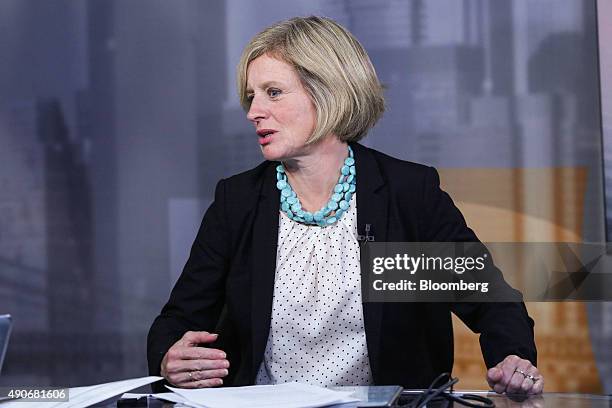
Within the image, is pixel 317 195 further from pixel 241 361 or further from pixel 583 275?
pixel 583 275

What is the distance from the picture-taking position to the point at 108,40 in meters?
3.43

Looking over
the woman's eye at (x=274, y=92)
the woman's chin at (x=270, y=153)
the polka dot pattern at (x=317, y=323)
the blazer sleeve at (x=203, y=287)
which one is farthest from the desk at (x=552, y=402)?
the woman's eye at (x=274, y=92)

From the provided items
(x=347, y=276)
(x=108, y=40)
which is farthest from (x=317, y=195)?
(x=108, y=40)

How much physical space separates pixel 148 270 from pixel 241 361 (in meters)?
1.45

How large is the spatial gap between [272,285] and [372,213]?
10.4 inches

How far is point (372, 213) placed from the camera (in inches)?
79.8

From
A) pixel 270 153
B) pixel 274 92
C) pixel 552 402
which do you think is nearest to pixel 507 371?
pixel 552 402

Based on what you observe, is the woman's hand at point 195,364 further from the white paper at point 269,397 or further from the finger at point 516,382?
the finger at point 516,382

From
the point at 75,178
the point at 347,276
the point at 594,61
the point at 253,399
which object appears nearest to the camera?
the point at 253,399

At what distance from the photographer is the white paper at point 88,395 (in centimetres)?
128

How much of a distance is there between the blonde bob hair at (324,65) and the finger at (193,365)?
59 centimetres

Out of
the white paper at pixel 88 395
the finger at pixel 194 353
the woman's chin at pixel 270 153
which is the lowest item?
the finger at pixel 194 353

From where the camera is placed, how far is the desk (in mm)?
1367

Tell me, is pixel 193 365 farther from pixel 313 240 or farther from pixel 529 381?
pixel 529 381
